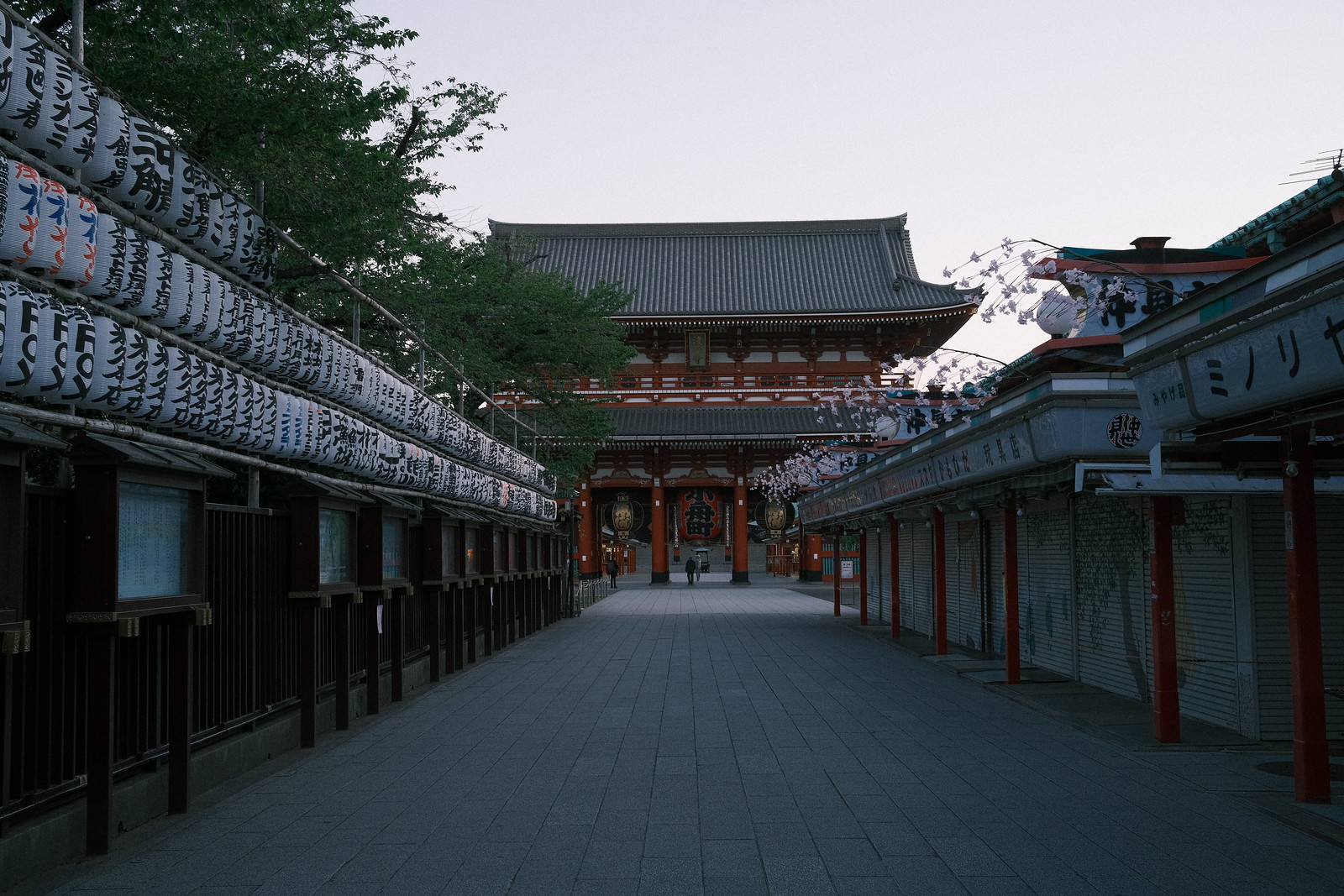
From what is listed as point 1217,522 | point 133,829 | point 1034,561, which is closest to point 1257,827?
point 1217,522

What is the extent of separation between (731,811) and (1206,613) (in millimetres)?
5503

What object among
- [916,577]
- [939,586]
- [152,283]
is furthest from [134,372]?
[916,577]

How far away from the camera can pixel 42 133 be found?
603 centimetres

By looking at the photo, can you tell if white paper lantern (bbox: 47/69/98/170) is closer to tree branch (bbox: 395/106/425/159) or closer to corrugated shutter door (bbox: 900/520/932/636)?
tree branch (bbox: 395/106/425/159)

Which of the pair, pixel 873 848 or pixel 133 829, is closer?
pixel 873 848

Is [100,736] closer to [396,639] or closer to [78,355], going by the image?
[78,355]

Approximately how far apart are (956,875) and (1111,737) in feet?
15.3

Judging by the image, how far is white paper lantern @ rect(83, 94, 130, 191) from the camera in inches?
260

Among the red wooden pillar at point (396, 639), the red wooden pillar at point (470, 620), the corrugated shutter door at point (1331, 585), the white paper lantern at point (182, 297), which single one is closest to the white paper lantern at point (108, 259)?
the white paper lantern at point (182, 297)

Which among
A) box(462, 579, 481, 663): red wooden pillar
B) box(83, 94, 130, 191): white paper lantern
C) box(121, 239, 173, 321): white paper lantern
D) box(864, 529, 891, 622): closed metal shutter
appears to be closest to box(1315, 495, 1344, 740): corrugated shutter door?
box(121, 239, 173, 321): white paper lantern

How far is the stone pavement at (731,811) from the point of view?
5.85 metres

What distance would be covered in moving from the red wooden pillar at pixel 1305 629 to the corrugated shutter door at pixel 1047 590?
6568 millimetres

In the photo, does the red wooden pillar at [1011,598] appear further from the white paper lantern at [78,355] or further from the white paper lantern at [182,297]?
the white paper lantern at [78,355]

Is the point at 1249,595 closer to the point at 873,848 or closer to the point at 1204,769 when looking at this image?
the point at 1204,769
